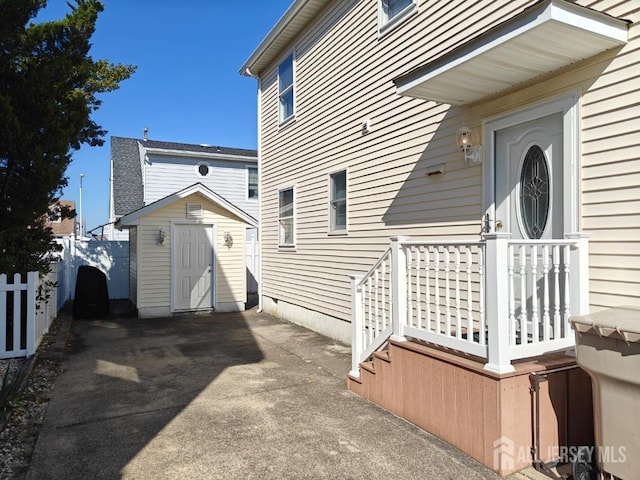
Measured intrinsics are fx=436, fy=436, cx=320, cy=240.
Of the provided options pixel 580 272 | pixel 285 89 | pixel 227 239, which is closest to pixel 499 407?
pixel 580 272

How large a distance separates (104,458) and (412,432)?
7.99ft

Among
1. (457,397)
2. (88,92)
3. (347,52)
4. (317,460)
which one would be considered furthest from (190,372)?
(88,92)

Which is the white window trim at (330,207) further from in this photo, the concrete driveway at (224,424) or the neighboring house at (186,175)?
the neighboring house at (186,175)

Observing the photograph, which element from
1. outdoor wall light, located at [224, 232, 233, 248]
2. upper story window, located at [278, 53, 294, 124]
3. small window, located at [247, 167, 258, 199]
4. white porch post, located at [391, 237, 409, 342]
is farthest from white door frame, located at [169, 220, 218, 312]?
white porch post, located at [391, 237, 409, 342]

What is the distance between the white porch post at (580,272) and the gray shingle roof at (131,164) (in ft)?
51.8

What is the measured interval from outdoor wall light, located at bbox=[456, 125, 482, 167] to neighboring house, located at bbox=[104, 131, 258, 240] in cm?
1323

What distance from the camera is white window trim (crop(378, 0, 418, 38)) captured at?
5.52 m

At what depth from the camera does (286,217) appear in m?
9.50

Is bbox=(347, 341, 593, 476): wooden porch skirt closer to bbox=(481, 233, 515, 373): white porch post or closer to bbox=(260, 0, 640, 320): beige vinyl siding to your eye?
bbox=(481, 233, 515, 373): white porch post

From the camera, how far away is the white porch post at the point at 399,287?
4.13 m

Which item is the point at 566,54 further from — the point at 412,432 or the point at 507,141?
the point at 412,432

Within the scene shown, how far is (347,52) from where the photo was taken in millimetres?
7137

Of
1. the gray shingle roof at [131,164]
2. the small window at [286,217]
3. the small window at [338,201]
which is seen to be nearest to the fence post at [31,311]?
the small window at [338,201]

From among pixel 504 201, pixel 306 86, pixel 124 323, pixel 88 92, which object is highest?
pixel 88 92
